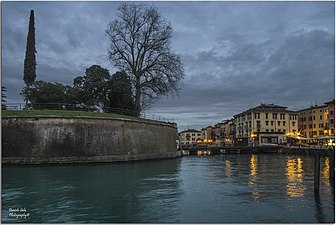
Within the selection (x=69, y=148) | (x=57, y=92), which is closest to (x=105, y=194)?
(x=69, y=148)

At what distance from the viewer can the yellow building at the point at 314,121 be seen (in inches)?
3051

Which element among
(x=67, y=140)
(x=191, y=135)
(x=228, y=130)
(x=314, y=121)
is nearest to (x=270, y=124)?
(x=314, y=121)

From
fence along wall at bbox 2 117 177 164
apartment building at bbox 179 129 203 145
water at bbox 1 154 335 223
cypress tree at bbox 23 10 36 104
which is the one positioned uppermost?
Answer: cypress tree at bbox 23 10 36 104

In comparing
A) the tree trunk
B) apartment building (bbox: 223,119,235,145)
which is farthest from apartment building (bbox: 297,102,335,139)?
the tree trunk

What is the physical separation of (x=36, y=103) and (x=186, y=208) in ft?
99.4

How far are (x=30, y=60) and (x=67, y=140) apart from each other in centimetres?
1813

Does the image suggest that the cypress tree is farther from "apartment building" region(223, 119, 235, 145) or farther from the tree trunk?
"apartment building" region(223, 119, 235, 145)

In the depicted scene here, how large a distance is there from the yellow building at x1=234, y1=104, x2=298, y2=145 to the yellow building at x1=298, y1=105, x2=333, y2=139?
415 centimetres

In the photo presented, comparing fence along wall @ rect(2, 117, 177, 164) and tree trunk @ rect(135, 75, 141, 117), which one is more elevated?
tree trunk @ rect(135, 75, 141, 117)

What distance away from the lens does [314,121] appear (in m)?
83.0

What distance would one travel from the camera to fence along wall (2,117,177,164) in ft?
90.0

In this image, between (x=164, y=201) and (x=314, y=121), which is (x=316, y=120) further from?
(x=164, y=201)

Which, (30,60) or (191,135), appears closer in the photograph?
(30,60)

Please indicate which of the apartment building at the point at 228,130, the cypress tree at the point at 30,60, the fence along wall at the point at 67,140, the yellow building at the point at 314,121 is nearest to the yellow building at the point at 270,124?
the yellow building at the point at 314,121
